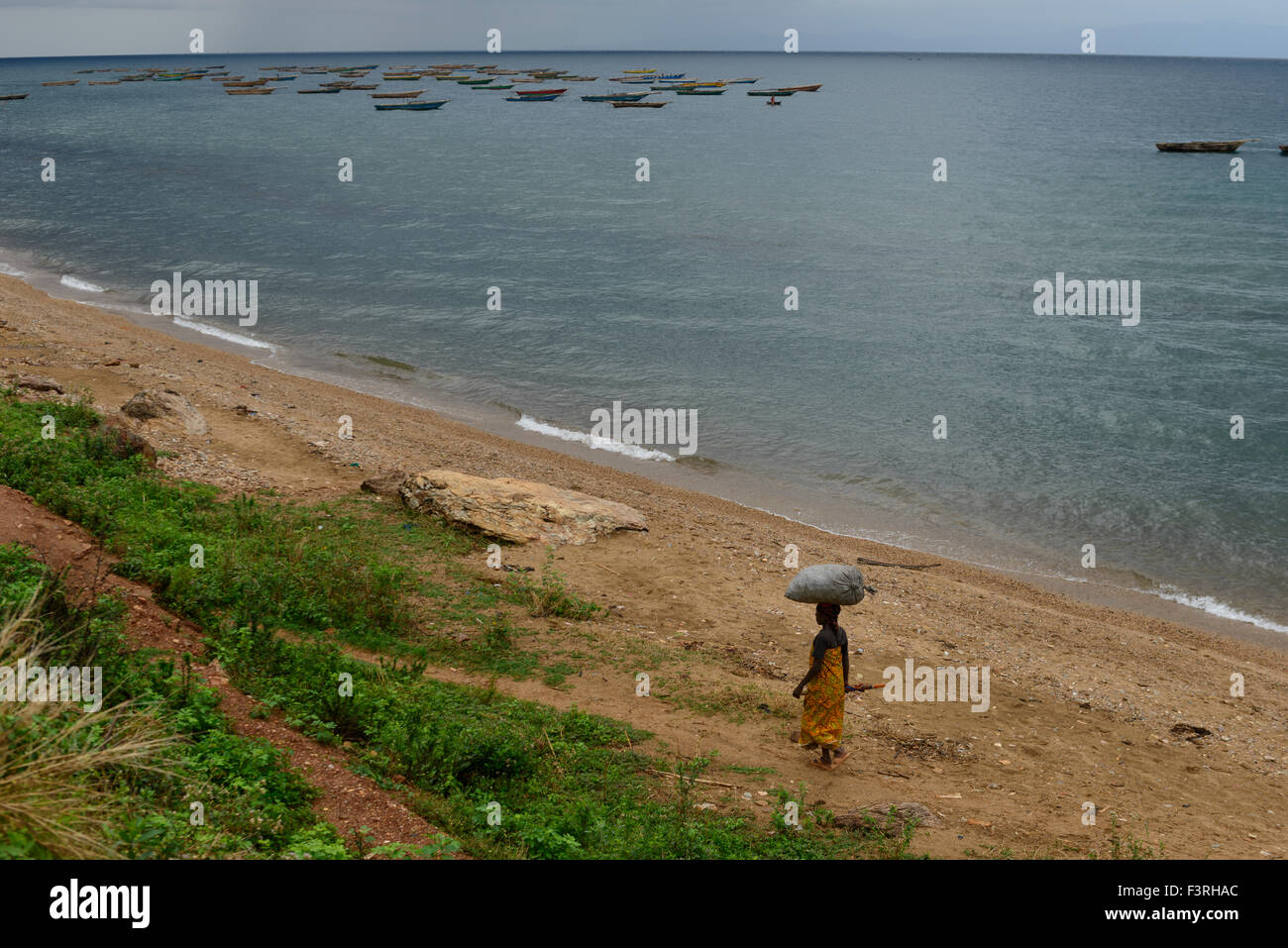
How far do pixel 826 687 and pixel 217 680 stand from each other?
218 inches

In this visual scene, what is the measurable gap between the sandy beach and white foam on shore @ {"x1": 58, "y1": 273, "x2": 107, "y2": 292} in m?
15.8

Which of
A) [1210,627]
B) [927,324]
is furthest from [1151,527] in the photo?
[927,324]

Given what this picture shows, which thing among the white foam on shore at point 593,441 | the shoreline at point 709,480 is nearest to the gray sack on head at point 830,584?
the shoreline at point 709,480

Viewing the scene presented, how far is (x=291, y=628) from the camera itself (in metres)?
9.95

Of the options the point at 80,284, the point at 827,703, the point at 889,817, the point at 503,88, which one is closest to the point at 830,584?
the point at 827,703

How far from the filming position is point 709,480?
21.1 meters

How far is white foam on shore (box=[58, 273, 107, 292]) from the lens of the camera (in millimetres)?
34866

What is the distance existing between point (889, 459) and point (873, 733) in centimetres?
1296

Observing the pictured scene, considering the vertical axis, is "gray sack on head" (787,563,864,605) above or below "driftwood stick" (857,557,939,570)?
above

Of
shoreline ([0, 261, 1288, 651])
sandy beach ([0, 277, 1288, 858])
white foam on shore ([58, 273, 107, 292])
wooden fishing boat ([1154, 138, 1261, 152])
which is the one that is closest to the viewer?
sandy beach ([0, 277, 1288, 858])

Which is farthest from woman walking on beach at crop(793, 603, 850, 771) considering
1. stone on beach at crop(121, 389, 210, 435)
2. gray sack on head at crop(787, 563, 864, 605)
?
stone on beach at crop(121, 389, 210, 435)

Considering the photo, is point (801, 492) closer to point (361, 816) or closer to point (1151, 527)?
point (1151, 527)

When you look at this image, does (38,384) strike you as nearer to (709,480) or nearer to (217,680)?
(217,680)

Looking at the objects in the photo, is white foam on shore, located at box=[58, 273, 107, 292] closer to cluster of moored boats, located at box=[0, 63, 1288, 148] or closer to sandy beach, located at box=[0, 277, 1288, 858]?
sandy beach, located at box=[0, 277, 1288, 858]
